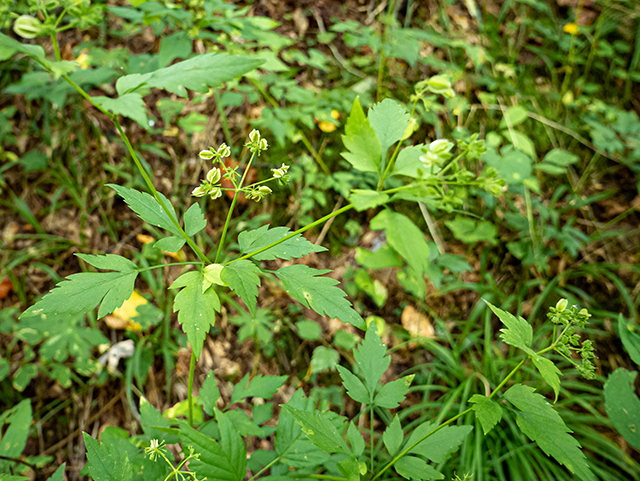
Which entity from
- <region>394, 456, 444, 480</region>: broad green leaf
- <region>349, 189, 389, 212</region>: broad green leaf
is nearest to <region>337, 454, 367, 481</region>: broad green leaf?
<region>394, 456, 444, 480</region>: broad green leaf

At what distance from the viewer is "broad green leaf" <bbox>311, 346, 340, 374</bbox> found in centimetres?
204

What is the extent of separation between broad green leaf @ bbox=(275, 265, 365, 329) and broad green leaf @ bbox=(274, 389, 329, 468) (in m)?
0.41

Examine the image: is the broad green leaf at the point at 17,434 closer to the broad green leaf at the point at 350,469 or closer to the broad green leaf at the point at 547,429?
the broad green leaf at the point at 350,469

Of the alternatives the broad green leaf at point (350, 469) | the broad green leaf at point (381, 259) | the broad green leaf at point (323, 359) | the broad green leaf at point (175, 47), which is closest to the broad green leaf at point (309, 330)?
the broad green leaf at point (323, 359)

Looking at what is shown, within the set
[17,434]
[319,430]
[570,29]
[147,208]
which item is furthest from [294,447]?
[570,29]

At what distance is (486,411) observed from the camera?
968mm

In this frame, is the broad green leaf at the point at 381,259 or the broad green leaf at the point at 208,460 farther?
the broad green leaf at the point at 381,259

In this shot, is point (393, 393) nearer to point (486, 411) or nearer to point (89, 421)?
point (486, 411)

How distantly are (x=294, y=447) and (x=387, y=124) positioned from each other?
3.70 ft

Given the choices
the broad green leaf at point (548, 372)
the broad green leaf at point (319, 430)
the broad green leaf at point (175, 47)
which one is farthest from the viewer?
the broad green leaf at point (175, 47)

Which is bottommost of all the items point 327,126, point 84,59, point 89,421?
point 89,421

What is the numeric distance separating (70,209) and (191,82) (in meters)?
1.77

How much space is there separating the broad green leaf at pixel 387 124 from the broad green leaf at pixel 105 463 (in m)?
1.19

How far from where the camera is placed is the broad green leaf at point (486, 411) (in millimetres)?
930
